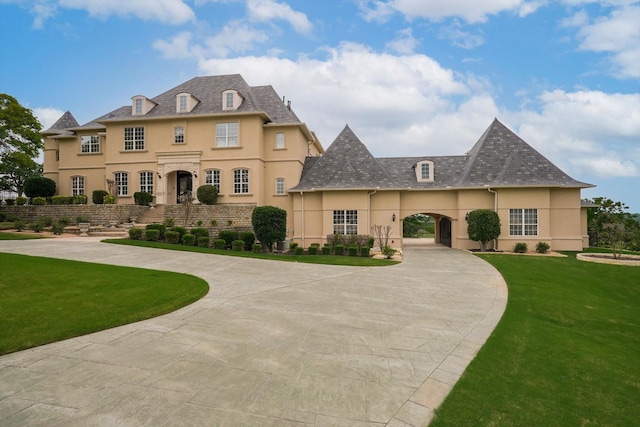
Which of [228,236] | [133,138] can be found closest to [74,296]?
[228,236]

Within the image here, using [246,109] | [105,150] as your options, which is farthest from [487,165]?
[105,150]

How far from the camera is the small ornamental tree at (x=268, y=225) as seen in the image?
17641 mm

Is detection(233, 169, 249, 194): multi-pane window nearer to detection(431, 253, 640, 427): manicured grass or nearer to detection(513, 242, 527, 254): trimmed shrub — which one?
detection(513, 242, 527, 254): trimmed shrub

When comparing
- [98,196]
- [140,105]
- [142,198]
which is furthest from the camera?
[140,105]

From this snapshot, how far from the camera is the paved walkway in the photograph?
Result: 3.46 meters

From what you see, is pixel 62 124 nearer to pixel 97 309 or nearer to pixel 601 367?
pixel 97 309

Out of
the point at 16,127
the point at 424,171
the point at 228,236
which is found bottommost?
the point at 228,236

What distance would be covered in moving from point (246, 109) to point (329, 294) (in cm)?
1827

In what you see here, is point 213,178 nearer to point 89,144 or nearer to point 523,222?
point 89,144

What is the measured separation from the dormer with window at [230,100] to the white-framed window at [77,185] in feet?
44.5

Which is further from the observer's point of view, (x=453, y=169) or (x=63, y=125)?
(x=63, y=125)

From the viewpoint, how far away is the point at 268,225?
1769 centimetres

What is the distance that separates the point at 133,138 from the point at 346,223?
17641mm

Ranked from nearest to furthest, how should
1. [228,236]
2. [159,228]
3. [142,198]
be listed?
[159,228], [228,236], [142,198]
